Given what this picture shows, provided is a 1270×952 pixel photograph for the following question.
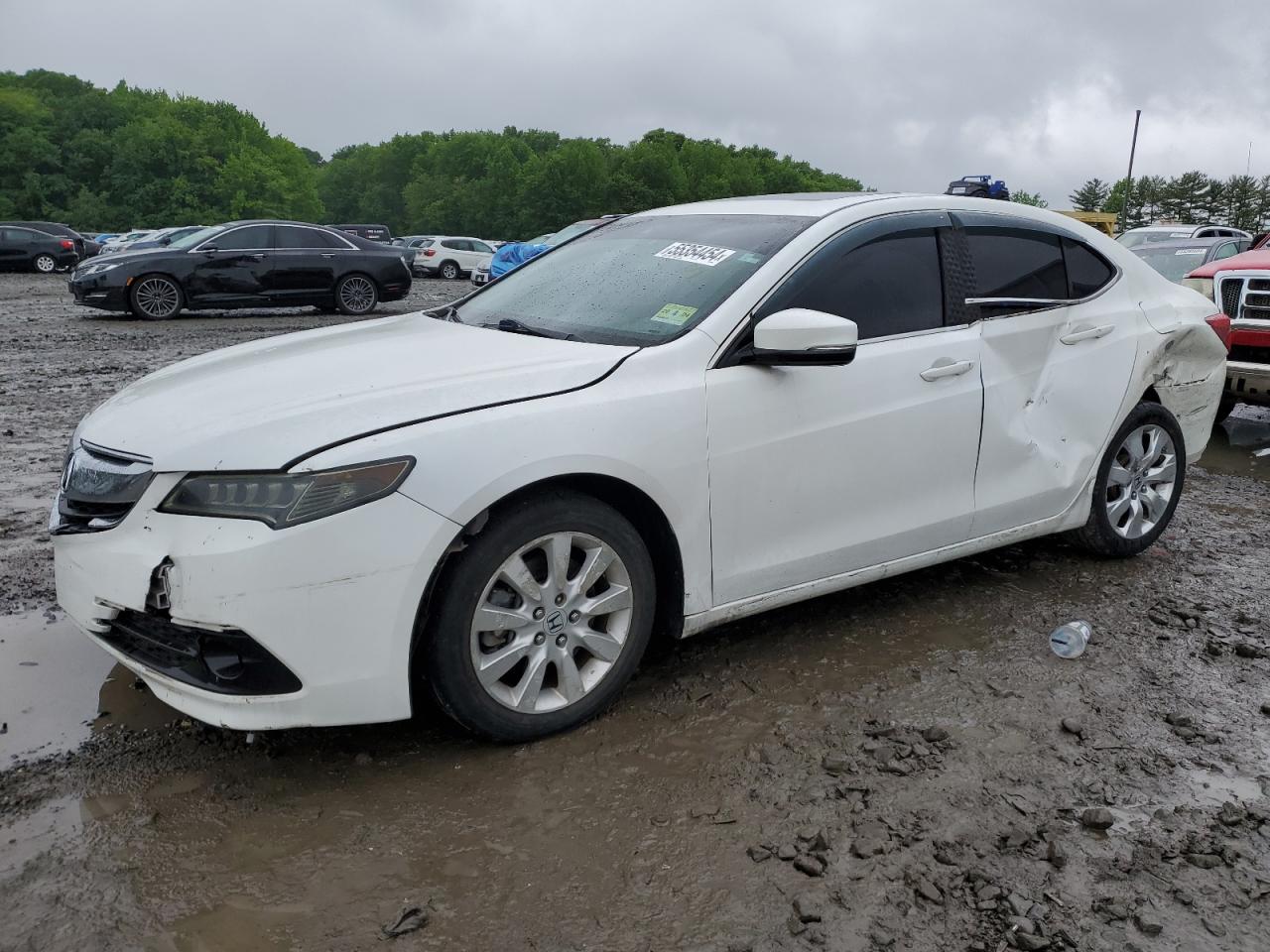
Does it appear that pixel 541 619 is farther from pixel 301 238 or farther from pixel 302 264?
pixel 301 238

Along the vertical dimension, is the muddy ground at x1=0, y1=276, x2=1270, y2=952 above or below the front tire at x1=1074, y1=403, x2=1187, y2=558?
below

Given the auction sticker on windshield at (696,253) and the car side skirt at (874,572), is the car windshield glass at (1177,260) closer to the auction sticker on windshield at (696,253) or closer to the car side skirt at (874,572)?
the car side skirt at (874,572)

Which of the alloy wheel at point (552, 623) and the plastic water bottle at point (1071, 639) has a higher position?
the alloy wheel at point (552, 623)

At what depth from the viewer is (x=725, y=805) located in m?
2.84

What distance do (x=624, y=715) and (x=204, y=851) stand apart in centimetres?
127

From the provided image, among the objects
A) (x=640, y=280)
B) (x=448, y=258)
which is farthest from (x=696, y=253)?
(x=448, y=258)

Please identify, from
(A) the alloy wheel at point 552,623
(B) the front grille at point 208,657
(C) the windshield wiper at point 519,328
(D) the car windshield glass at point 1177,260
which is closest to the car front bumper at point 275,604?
(B) the front grille at point 208,657

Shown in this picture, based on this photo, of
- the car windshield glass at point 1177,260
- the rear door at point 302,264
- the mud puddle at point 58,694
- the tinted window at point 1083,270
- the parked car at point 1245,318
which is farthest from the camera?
the rear door at point 302,264

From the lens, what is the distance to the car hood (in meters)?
2.77

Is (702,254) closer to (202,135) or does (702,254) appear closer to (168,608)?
(168,608)

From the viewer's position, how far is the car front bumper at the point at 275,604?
8.61 feet

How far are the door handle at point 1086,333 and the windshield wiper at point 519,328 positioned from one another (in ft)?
6.87

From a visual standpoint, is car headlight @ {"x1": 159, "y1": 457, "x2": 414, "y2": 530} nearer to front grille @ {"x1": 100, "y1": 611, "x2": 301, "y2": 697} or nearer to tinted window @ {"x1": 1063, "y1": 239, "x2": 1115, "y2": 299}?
front grille @ {"x1": 100, "y1": 611, "x2": 301, "y2": 697}

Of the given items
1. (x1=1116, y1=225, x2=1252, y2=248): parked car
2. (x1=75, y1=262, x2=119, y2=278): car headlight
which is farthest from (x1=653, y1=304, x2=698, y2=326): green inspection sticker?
(x1=75, y1=262, x2=119, y2=278): car headlight
